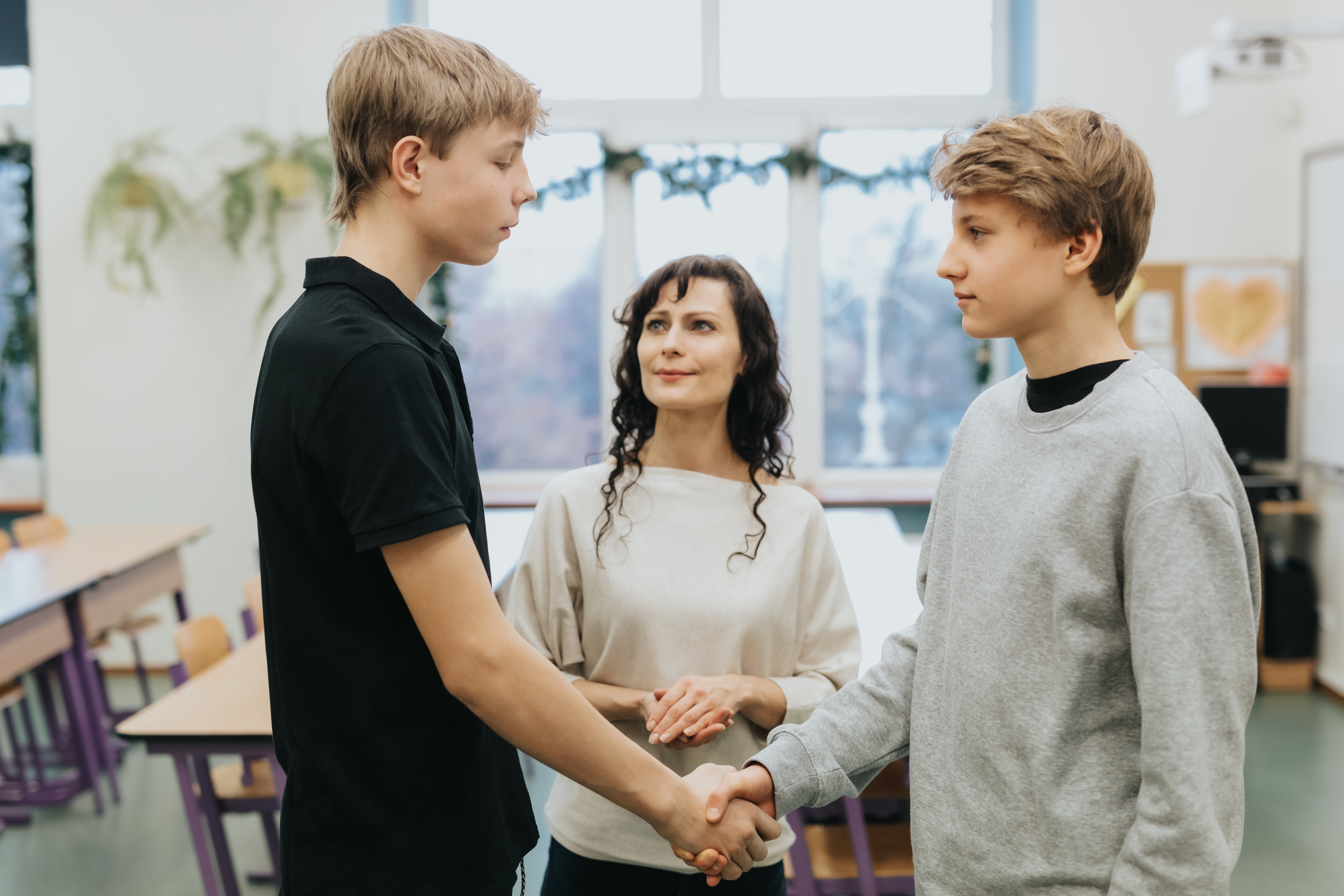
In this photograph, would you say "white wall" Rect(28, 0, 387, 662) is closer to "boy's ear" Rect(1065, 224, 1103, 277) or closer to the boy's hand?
the boy's hand

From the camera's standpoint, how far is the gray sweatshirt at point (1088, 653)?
84cm

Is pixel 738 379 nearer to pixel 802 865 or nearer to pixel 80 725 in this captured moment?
pixel 802 865

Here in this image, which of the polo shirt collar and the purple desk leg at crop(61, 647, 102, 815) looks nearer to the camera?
the polo shirt collar

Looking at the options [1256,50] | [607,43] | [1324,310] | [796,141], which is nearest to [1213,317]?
[1324,310]

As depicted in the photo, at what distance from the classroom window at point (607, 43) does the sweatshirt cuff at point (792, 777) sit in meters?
4.55

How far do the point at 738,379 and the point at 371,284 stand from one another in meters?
0.77

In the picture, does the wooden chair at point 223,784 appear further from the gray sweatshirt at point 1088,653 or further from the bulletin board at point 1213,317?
the bulletin board at point 1213,317

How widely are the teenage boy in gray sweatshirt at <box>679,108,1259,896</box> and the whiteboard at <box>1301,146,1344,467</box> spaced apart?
4.02 meters

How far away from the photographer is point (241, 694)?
2.27 m

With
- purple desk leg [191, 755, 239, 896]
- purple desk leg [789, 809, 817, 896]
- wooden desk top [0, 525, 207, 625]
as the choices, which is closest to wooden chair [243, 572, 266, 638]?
purple desk leg [191, 755, 239, 896]

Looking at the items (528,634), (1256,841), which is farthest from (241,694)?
(1256,841)

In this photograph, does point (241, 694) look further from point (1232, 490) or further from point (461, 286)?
point (461, 286)

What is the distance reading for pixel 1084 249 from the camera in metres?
0.97

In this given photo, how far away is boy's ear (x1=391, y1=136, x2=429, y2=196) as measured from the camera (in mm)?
1040
